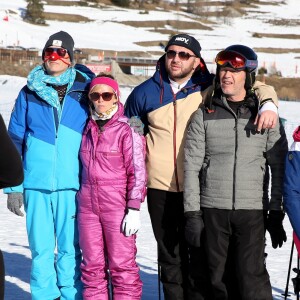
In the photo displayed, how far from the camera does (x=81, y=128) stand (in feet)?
13.2

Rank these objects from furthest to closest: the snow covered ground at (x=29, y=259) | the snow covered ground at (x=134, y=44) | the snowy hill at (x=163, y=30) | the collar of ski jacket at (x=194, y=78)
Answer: the snowy hill at (x=163, y=30) < the snow covered ground at (x=134, y=44) < the snow covered ground at (x=29, y=259) < the collar of ski jacket at (x=194, y=78)

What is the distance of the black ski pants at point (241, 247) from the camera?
3658 millimetres

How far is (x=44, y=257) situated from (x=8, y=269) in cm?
142

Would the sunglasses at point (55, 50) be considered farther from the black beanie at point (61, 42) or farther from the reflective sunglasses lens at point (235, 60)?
the reflective sunglasses lens at point (235, 60)

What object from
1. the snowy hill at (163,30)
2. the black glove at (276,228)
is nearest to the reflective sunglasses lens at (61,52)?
the black glove at (276,228)

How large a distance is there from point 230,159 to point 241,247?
1.52 ft

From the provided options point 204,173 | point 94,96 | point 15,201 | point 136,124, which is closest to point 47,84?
point 94,96

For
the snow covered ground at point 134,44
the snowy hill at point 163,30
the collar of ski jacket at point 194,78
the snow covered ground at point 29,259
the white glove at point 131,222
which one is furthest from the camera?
the snowy hill at point 163,30

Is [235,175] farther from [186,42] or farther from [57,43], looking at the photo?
[57,43]

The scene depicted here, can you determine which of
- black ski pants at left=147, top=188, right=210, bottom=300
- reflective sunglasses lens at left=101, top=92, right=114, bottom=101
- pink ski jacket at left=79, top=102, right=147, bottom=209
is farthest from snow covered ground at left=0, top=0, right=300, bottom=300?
reflective sunglasses lens at left=101, top=92, right=114, bottom=101

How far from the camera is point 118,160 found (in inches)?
151

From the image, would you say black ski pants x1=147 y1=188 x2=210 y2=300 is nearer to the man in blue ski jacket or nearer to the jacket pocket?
the jacket pocket

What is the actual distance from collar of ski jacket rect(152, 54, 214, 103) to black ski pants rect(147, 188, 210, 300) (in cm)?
59

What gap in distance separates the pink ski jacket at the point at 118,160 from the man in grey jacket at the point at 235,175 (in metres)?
0.28
